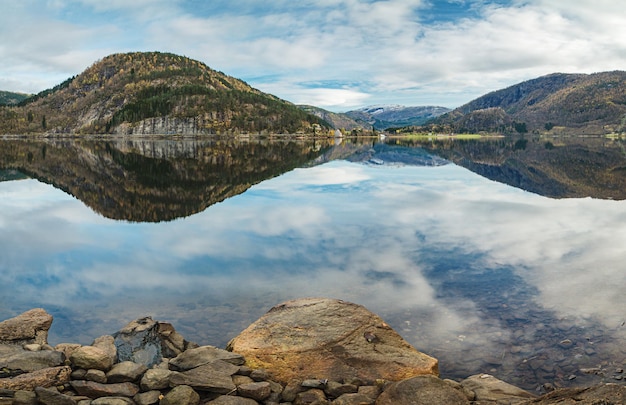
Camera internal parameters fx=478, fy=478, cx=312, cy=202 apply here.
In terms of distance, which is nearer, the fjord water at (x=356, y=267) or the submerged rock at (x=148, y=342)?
the submerged rock at (x=148, y=342)

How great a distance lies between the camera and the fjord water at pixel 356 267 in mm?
14602

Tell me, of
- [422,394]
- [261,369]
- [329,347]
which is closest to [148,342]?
[261,369]

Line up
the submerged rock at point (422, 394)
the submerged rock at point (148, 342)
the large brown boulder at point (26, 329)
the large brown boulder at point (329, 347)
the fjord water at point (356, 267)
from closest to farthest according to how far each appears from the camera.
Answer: the submerged rock at point (422, 394) < the large brown boulder at point (329, 347) < the submerged rock at point (148, 342) < the large brown boulder at point (26, 329) < the fjord water at point (356, 267)

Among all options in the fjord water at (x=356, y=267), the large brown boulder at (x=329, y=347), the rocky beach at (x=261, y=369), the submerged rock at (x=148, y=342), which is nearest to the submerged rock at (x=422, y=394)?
the rocky beach at (x=261, y=369)

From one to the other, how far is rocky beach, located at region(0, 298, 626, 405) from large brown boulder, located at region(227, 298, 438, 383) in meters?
0.03

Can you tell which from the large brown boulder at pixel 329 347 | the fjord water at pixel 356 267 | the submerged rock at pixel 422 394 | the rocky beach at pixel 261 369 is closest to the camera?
the submerged rock at pixel 422 394

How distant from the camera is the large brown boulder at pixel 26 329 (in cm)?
1362

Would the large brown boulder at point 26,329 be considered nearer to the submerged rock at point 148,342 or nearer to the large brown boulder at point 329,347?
the submerged rock at point 148,342

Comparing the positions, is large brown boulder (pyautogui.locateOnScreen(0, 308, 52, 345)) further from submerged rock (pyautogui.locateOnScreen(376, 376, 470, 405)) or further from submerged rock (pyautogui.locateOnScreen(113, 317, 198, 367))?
submerged rock (pyautogui.locateOnScreen(376, 376, 470, 405))

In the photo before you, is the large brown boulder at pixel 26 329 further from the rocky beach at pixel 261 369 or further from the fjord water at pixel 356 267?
the fjord water at pixel 356 267

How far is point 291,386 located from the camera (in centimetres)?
1127

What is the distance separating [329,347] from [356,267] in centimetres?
869

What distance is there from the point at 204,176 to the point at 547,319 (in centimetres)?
4574

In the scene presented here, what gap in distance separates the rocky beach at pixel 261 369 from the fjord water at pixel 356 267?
1268mm
